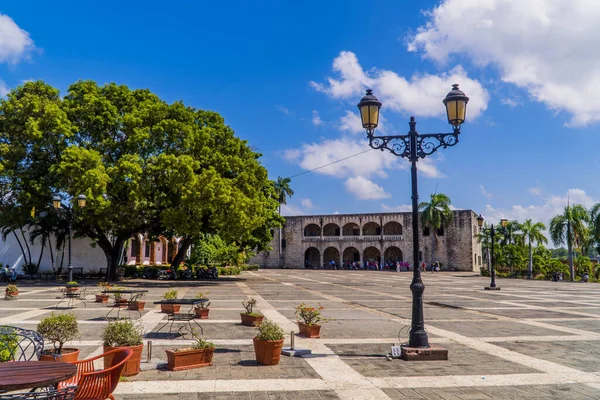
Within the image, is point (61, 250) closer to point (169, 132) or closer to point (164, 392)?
point (169, 132)

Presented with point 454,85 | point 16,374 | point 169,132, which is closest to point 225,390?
point 16,374

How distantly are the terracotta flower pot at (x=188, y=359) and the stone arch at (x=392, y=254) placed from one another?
51689 millimetres

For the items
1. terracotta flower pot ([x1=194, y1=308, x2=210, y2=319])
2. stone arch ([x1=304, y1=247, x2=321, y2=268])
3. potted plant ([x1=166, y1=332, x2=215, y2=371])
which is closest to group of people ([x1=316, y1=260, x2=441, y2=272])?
stone arch ([x1=304, y1=247, x2=321, y2=268])

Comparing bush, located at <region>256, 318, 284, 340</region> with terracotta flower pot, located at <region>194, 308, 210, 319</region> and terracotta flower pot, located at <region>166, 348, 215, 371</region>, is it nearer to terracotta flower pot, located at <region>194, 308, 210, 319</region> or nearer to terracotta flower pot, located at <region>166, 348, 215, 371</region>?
terracotta flower pot, located at <region>166, 348, 215, 371</region>

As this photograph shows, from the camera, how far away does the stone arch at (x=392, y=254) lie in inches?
2245

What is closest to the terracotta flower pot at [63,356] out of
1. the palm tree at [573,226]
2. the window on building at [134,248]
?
the window on building at [134,248]

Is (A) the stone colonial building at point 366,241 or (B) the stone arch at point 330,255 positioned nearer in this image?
(A) the stone colonial building at point 366,241

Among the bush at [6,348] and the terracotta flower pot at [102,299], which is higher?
the bush at [6,348]

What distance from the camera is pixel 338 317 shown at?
12242 mm

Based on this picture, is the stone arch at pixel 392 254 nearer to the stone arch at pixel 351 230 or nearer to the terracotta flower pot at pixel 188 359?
the stone arch at pixel 351 230

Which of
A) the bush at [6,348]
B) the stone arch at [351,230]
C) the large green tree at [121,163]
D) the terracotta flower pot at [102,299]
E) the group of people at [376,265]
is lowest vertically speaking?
the group of people at [376,265]

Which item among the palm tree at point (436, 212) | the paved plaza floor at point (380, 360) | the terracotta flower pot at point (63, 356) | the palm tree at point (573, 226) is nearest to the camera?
the paved plaza floor at point (380, 360)

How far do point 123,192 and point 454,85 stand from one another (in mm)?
19060

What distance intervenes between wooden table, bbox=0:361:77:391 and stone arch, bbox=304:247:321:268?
57.2 meters
